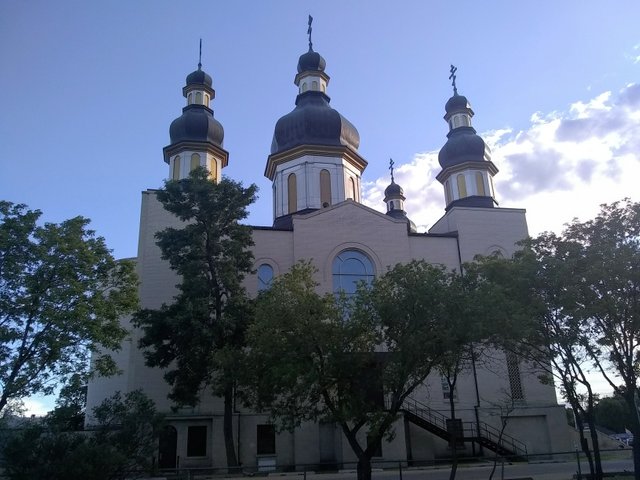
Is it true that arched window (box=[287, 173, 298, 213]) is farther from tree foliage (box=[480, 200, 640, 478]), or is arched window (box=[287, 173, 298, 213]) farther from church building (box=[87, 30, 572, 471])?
tree foliage (box=[480, 200, 640, 478])

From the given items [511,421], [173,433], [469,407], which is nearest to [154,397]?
[173,433]

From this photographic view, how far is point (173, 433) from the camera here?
2555 cm

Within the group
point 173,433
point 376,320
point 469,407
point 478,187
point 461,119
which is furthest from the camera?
point 461,119

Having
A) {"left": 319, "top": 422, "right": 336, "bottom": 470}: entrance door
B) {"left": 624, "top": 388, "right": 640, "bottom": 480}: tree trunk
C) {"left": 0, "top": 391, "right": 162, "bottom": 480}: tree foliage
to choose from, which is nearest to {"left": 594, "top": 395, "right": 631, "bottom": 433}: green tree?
{"left": 319, "top": 422, "right": 336, "bottom": 470}: entrance door

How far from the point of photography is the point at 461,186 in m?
34.9

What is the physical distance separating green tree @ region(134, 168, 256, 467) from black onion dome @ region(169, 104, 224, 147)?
9.39 meters

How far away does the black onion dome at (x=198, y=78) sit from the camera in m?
35.7

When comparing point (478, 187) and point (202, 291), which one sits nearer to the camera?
point (202, 291)

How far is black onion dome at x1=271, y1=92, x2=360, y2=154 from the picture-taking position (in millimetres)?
34428

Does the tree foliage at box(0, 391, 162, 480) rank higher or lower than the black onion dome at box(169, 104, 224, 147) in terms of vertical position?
lower

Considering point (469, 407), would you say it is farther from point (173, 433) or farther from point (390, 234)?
point (173, 433)

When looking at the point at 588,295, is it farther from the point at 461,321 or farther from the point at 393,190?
the point at 393,190

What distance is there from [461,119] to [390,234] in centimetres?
1125

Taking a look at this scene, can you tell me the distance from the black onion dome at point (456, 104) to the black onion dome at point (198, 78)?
15192 millimetres
